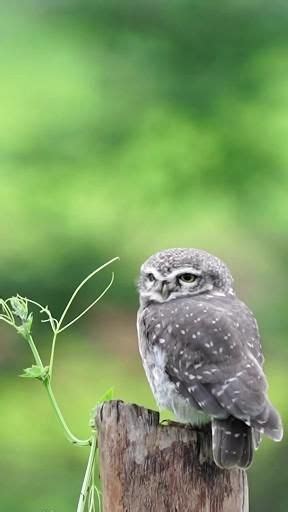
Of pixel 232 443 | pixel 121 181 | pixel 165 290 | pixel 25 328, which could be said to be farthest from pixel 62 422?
pixel 121 181

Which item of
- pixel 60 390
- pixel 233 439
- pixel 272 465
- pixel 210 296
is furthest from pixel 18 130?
pixel 233 439

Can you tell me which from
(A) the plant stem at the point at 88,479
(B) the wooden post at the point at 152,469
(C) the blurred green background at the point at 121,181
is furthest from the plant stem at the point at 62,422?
(C) the blurred green background at the point at 121,181

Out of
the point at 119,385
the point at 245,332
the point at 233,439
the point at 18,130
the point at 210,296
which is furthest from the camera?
the point at 18,130

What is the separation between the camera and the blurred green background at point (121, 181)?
9.23m

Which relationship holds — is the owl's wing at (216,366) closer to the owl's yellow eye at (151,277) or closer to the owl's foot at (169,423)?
the owl's foot at (169,423)

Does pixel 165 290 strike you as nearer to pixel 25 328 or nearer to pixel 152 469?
pixel 25 328

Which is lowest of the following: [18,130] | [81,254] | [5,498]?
[5,498]

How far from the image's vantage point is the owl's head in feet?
16.4

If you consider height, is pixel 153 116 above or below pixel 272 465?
above

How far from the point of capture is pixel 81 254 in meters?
9.41

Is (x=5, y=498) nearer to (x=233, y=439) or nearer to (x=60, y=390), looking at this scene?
(x=60, y=390)

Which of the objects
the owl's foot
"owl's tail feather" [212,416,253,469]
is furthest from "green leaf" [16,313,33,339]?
"owl's tail feather" [212,416,253,469]

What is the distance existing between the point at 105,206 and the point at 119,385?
1137mm

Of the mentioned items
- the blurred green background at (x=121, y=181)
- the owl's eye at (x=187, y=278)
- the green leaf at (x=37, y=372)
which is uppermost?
the blurred green background at (x=121, y=181)
